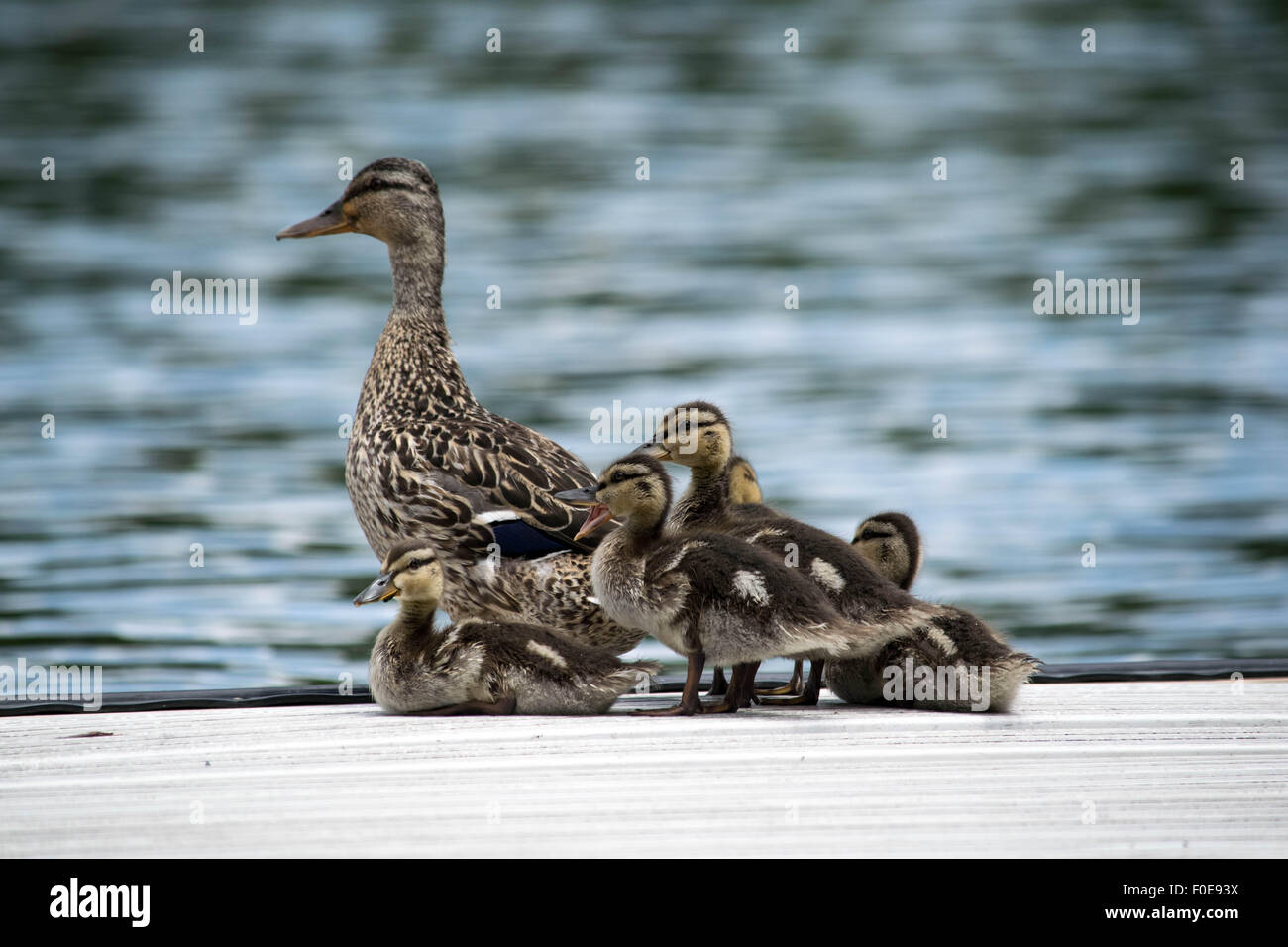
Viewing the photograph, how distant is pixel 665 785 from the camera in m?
3.54

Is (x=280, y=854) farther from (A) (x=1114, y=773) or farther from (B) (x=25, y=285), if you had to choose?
(B) (x=25, y=285)

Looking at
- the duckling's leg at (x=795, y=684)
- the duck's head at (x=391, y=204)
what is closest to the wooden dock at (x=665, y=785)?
the duckling's leg at (x=795, y=684)

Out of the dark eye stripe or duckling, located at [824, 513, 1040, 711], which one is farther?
the dark eye stripe

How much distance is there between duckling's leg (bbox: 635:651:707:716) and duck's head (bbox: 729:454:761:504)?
1212mm

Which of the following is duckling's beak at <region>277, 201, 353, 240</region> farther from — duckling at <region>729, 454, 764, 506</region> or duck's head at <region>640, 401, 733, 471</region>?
duck's head at <region>640, 401, 733, 471</region>

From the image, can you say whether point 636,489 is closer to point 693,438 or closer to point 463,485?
point 693,438

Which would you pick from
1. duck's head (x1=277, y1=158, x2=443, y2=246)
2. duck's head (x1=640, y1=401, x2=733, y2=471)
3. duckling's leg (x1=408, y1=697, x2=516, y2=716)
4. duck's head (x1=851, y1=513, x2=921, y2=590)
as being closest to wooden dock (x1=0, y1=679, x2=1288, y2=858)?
duckling's leg (x1=408, y1=697, x2=516, y2=716)

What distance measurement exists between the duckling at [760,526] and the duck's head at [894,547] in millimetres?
298

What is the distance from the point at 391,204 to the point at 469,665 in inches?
107

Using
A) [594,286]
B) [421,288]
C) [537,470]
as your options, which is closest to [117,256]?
[594,286]

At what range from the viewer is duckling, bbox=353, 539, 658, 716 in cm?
448

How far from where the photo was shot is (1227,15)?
2611 cm

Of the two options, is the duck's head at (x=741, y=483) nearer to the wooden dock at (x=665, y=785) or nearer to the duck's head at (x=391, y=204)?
the wooden dock at (x=665, y=785)

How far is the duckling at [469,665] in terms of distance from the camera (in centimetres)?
448
